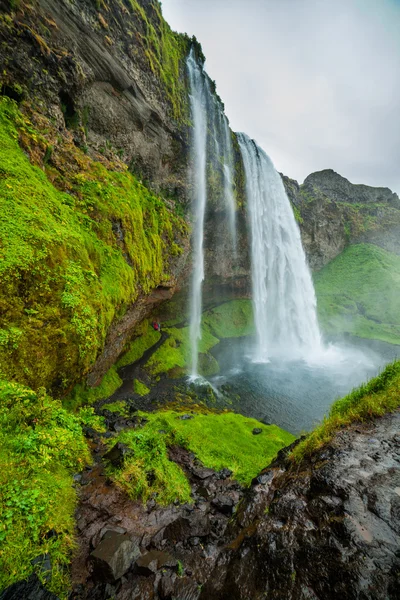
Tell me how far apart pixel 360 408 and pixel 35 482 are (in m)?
5.49

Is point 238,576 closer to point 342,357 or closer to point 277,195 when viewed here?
point 342,357

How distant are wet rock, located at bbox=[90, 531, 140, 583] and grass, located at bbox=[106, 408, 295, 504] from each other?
1041 mm

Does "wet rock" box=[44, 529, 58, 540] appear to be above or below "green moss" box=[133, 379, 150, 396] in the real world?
above

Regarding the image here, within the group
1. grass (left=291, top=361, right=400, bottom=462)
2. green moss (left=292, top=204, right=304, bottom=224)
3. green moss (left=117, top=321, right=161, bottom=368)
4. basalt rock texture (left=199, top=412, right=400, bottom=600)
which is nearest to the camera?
basalt rock texture (left=199, top=412, right=400, bottom=600)

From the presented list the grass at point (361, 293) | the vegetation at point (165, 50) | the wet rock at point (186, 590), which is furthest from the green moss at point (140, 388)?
the grass at point (361, 293)

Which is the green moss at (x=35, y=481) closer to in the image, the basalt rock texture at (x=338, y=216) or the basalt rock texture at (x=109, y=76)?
the basalt rock texture at (x=109, y=76)

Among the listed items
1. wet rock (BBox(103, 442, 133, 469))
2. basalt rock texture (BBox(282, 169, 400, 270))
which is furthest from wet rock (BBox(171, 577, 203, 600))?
basalt rock texture (BBox(282, 169, 400, 270))

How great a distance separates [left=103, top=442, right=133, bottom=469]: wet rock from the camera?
4.82 m

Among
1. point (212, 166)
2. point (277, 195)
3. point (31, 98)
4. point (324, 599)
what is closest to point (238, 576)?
point (324, 599)

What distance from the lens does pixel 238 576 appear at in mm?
2543

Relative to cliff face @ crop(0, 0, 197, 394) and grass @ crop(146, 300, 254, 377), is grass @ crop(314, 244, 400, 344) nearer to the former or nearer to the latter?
grass @ crop(146, 300, 254, 377)

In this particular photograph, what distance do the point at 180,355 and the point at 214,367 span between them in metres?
2.80

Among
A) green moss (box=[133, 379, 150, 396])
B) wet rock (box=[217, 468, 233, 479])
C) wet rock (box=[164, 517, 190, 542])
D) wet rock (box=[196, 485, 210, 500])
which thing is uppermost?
wet rock (box=[164, 517, 190, 542])

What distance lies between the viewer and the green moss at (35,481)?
2.50 m
